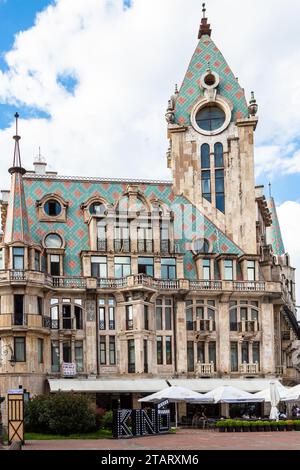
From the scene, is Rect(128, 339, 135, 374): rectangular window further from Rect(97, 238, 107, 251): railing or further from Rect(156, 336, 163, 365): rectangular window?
Rect(97, 238, 107, 251): railing

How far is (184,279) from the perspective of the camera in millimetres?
68875

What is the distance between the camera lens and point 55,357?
218 ft

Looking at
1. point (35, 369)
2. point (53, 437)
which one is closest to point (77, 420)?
point (53, 437)

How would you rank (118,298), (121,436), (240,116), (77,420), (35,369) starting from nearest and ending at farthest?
(121,436) < (77,420) < (35,369) < (118,298) < (240,116)

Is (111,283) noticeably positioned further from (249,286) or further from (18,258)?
(249,286)

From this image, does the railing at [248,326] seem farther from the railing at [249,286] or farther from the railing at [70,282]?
the railing at [70,282]

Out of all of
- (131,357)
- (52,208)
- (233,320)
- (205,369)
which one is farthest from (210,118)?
(131,357)

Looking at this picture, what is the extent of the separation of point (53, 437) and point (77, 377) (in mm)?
21924

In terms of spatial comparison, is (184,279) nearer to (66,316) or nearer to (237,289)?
(237,289)

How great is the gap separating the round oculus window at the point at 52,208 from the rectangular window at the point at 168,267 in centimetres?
1011

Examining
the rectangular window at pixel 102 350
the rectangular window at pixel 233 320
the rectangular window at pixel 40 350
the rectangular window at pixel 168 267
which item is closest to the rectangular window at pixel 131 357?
the rectangular window at pixel 102 350

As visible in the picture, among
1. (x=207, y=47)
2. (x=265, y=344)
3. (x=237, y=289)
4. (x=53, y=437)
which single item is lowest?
(x=53, y=437)

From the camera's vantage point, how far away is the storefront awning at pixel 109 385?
208 ft

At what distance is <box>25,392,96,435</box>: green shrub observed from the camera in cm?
4600
